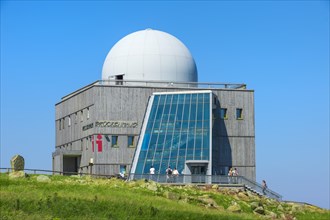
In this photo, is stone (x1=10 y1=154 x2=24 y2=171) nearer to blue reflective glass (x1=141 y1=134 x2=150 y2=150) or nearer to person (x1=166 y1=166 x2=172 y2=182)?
person (x1=166 y1=166 x2=172 y2=182)

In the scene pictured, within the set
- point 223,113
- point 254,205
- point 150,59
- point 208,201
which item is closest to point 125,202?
point 208,201

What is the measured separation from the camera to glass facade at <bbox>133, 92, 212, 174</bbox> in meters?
68.1

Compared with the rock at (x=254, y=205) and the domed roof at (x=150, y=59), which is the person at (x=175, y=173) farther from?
the domed roof at (x=150, y=59)

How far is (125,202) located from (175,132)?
2703 centimetres

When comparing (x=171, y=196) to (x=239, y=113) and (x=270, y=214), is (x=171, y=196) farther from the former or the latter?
(x=239, y=113)

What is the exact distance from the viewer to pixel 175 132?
230 feet

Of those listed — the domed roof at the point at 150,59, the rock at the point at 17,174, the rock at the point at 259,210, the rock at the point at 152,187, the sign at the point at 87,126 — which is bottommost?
the rock at the point at 259,210

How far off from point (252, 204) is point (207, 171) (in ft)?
43.6

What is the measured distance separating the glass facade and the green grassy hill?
669 centimetres

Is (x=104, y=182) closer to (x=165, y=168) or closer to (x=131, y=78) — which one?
(x=165, y=168)

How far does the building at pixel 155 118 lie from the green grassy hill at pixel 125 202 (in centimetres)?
860

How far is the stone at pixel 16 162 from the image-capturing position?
57938 mm

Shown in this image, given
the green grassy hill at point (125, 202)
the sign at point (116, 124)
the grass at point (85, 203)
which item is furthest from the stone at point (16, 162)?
the sign at point (116, 124)

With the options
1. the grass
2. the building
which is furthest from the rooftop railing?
the grass
